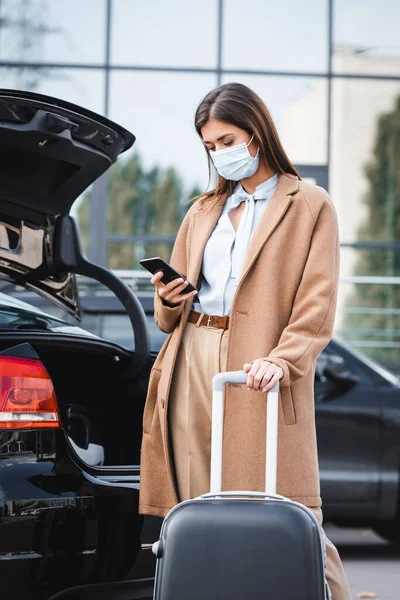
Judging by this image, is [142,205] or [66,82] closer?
[66,82]

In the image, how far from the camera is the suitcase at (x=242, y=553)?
2.60 metres

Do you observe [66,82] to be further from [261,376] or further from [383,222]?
[261,376]

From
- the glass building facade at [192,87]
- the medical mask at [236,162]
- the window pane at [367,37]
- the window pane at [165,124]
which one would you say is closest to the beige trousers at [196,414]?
the medical mask at [236,162]

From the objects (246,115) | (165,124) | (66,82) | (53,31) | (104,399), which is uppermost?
(53,31)

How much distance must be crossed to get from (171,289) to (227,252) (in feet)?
0.72

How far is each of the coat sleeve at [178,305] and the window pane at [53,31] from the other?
408 inches

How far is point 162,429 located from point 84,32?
35.4 feet

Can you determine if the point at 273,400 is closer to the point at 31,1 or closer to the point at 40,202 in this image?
the point at 40,202

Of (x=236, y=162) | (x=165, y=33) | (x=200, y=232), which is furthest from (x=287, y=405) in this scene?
(x=165, y=33)

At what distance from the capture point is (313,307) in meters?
3.10

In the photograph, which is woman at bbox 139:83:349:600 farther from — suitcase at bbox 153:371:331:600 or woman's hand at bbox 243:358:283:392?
suitcase at bbox 153:371:331:600

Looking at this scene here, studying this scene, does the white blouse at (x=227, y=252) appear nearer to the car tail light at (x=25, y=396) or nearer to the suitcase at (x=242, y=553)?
the car tail light at (x=25, y=396)

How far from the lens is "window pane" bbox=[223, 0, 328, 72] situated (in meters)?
13.5

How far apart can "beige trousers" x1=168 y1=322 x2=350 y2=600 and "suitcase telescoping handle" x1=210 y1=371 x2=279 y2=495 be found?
0.30 m
